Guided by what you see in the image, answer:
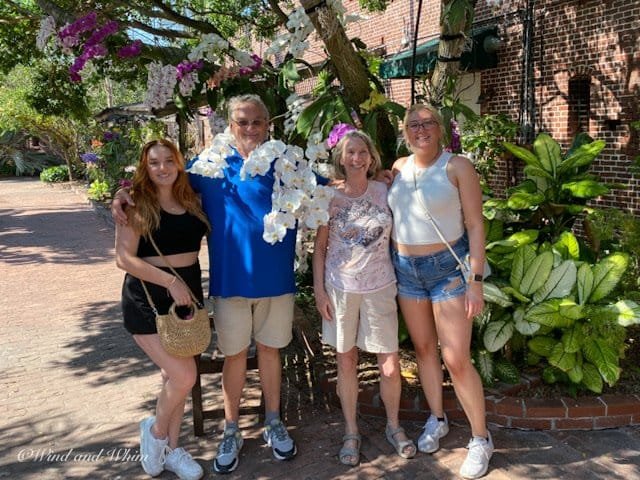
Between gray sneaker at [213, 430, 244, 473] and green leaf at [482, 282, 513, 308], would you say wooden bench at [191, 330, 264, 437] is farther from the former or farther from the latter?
green leaf at [482, 282, 513, 308]

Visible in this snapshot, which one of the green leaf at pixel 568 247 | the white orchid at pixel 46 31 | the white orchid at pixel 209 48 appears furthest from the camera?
the white orchid at pixel 46 31

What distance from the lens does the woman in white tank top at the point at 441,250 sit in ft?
8.96

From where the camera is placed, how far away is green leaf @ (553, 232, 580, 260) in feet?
12.5

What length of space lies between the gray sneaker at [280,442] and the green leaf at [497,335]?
1.26 metres

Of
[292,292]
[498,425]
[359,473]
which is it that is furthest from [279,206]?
[498,425]

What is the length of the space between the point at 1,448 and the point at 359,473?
2.04 meters

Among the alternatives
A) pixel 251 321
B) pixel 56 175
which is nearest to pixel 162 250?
pixel 251 321

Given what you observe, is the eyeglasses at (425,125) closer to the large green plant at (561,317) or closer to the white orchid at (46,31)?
the large green plant at (561,317)

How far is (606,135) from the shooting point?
7.62 metres

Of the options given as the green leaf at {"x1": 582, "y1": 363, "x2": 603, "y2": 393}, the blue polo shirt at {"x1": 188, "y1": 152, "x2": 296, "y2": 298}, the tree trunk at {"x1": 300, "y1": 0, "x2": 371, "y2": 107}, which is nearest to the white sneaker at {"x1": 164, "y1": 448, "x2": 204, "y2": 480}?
the blue polo shirt at {"x1": 188, "y1": 152, "x2": 296, "y2": 298}

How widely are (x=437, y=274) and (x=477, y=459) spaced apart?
0.92 meters

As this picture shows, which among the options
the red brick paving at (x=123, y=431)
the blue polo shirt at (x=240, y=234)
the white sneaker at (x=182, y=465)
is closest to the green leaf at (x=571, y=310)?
the red brick paving at (x=123, y=431)

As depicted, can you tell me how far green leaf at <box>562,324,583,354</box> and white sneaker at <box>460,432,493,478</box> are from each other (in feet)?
2.81

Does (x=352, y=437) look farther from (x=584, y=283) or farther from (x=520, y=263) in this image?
(x=584, y=283)
